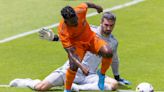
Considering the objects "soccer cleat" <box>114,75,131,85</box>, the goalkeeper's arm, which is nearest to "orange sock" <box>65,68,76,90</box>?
the goalkeeper's arm

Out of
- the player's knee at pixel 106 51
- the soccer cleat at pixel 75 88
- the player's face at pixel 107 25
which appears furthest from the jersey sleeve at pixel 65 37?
the soccer cleat at pixel 75 88

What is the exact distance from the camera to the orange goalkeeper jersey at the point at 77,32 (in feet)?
27.7

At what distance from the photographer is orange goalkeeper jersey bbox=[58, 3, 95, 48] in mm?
8445

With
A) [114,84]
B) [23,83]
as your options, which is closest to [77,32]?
[114,84]

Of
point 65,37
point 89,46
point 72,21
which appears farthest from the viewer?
point 89,46

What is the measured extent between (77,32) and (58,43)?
14.8ft

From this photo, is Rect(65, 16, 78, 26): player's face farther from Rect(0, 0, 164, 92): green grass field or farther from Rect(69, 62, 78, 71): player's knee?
Rect(0, 0, 164, 92): green grass field

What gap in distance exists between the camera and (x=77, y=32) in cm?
859

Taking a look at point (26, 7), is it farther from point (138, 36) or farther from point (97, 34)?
point (97, 34)

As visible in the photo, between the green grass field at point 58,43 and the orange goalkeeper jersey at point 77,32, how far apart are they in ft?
4.67

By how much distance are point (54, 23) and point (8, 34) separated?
1525 mm

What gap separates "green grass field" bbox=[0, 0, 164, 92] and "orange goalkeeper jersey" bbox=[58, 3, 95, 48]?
4.67ft

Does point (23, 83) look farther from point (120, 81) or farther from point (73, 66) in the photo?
point (120, 81)

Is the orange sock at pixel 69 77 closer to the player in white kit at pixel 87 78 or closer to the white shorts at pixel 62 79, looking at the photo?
the player in white kit at pixel 87 78
